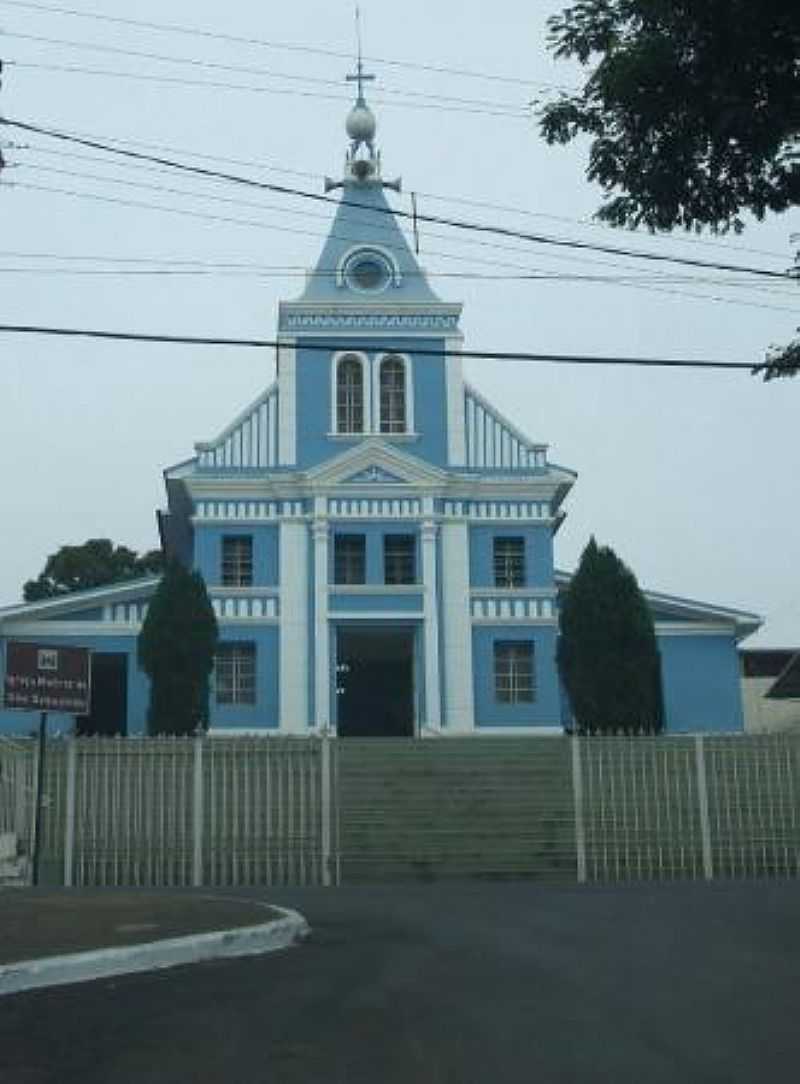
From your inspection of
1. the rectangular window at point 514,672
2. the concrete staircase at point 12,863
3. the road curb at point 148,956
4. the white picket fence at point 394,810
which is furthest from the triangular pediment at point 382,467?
the road curb at point 148,956

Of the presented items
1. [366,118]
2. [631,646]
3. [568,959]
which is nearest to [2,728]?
[631,646]

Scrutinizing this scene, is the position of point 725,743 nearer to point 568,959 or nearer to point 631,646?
point 631,646

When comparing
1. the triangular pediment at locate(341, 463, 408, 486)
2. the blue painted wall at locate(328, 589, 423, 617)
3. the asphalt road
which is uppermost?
the triangular pediment at locate(341, 463, 408, 486)

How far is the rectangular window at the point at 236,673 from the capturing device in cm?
3409

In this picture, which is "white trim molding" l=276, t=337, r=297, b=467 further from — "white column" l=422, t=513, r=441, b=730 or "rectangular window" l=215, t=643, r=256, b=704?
"rectangular window" l=215, t=643, r=256, b=704

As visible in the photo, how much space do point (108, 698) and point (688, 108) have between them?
30537 mm

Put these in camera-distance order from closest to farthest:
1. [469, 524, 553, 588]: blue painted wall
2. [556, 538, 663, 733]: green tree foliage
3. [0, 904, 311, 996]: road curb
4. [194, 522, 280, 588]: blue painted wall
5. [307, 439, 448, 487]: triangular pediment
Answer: [0, 904, 311, 996]: road curb < [556, 538, 663, 733]: green tree foliage < [194, 522, 280, 588]: blue painted wall < [307, 439, 448, 487]: triangular pediment < [469, 524, 553, 588]: blue painted wall

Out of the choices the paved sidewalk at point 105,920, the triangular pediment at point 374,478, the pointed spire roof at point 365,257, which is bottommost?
the paved sidewalk at point 105,920

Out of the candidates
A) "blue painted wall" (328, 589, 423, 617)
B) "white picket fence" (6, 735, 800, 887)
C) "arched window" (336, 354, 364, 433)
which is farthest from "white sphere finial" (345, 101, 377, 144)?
"white picket fence" (6, 735, 800, 887)

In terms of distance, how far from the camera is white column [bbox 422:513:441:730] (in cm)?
3381

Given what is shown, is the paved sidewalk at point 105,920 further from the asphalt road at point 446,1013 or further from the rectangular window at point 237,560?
the rectangular window at point 237,560

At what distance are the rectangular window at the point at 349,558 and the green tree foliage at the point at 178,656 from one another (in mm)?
3934

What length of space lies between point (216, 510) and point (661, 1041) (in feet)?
91.7

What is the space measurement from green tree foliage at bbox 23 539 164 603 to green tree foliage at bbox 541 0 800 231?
5268 centimetres
